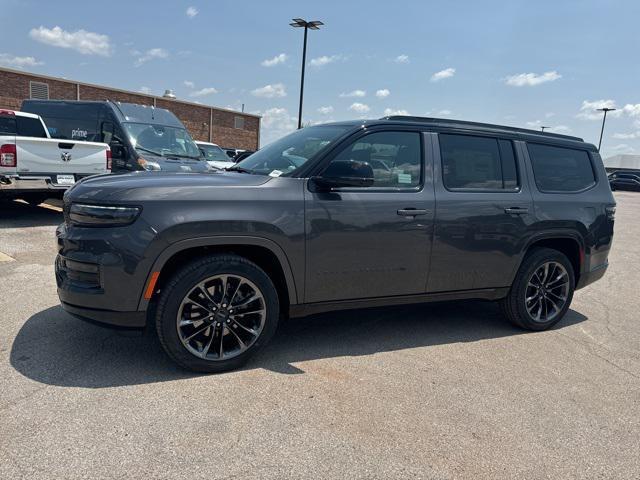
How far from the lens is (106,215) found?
10.6 feet

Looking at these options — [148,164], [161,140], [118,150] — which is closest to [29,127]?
[118,150]

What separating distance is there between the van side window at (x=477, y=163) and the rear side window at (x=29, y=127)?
966 cm

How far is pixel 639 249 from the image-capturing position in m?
10.9

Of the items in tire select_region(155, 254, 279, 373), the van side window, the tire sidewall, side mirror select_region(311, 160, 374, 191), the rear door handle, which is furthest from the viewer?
the tire sidewall

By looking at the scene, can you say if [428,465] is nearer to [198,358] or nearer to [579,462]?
[579,462]

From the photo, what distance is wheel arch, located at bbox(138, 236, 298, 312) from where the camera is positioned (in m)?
3.29

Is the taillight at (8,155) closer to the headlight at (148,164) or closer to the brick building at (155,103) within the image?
the headlight at (148,164)

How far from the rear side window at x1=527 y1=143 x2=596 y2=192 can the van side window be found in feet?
1.05

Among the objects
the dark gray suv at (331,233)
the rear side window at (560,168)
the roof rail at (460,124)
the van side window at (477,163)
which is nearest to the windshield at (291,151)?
the dark gray suv at (331,233)

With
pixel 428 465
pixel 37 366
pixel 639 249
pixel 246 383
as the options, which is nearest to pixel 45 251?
pixel 37 366

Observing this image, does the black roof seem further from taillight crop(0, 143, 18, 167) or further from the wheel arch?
taillight crop(0, 143, 18, 167)

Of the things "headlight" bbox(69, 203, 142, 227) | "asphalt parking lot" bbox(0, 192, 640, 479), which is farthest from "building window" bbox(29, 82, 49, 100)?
"headlight" bbox(69, 203, 142, 227)

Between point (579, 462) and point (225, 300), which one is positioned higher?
point (225, 300)

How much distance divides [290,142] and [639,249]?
9.78m
